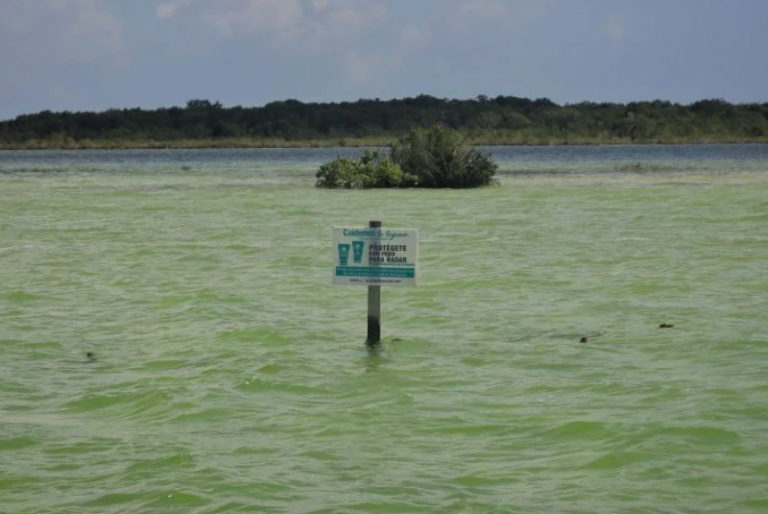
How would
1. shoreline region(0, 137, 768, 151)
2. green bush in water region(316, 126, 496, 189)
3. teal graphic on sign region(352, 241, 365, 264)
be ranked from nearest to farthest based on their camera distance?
teal graphic on sign region(352, 241, 365, 264) → green bush in water region(316, 126, 496, 189) → shoreline region(0, 137, 768, 151)

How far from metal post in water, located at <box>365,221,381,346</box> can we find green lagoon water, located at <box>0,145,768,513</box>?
174 mm

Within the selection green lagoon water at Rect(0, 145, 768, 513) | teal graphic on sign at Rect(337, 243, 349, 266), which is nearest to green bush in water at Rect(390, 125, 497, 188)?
green lagoon water at Rect(0, 145, 768, 513)

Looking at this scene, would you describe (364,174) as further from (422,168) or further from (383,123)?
(383,123)

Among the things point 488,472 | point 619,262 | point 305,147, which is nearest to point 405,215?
point 619,262

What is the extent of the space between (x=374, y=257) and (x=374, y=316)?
1.03 m

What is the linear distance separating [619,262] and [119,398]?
11.3 metres

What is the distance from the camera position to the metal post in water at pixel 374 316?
13.2 meters

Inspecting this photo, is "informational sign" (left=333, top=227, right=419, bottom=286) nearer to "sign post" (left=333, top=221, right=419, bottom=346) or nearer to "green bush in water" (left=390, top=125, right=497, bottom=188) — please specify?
"sign post" (left=333, top=221, right=419, bottom=346)

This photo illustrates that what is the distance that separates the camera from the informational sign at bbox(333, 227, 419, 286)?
1262cm

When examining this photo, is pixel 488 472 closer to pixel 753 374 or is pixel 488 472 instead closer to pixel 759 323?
pixel 753 374

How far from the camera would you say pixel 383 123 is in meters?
175

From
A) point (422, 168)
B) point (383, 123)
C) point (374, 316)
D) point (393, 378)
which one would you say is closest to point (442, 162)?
point (422, 168)

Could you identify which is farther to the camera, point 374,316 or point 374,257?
point 374,316

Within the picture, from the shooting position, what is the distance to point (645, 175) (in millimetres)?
54562
